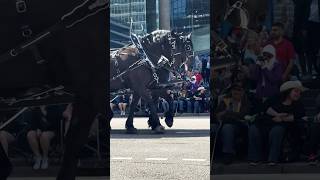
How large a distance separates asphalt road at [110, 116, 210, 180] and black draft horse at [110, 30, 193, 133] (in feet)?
3.41

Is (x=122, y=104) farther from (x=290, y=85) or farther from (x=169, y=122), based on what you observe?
(x=290, y=85)

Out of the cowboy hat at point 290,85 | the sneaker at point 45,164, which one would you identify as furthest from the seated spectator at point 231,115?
the sneaker at point 45,164

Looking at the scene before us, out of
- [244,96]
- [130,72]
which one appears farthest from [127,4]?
[244,96]

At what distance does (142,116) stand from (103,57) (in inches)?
795

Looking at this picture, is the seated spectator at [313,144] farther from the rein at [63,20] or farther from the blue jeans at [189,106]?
the blue jeans at [189,106]

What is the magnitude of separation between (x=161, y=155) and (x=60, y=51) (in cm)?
530

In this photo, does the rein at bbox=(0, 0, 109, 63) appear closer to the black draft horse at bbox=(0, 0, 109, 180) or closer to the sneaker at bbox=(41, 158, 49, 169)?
the black draft horse at bbox=(0, 0, 109, 180)

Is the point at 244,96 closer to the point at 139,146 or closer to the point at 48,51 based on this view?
the point at 48,51

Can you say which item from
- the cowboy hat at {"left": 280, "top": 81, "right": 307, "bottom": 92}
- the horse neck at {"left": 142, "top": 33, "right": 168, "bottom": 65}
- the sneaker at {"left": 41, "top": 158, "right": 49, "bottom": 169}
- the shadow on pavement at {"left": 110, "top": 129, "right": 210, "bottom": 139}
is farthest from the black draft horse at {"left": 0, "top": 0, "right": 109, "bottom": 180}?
the horse neck at {"left": 142, "top": 33, "right": 168, "bottom": 65}

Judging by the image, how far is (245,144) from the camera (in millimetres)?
7215

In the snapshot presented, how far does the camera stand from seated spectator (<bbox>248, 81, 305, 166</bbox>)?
7086 mm

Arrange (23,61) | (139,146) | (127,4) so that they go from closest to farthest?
1. (23,61)
2. (139,146)
3. (127,4)

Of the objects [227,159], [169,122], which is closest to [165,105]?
[169,122]

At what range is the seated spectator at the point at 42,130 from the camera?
7020 millimetres
